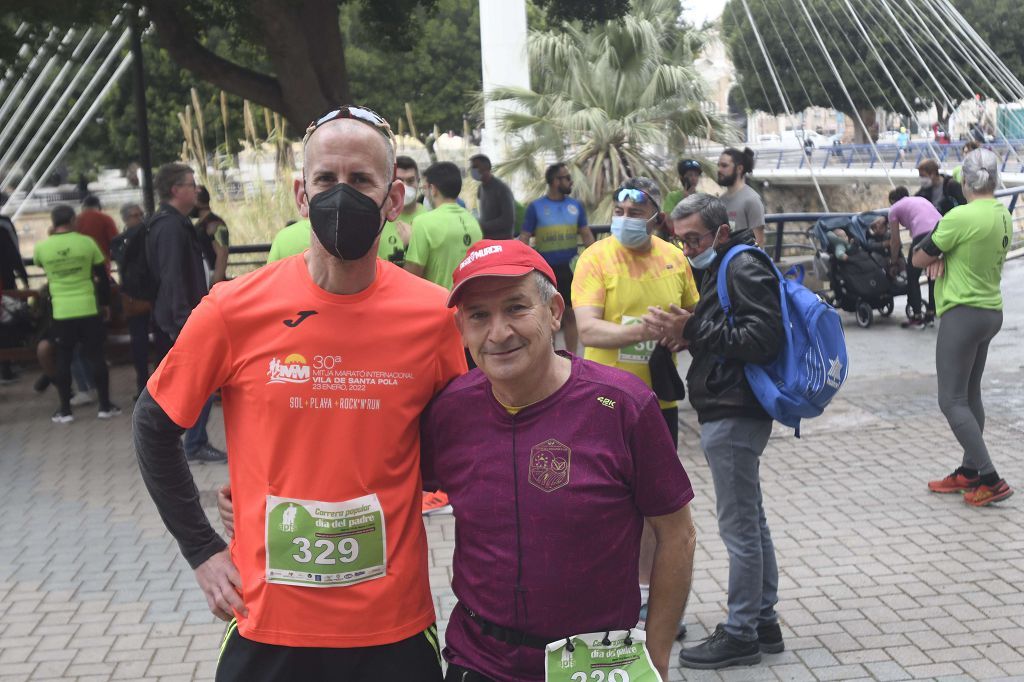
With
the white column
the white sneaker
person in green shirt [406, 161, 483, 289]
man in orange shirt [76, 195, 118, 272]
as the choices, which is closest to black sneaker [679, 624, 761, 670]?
person in green shirt [406, 161, 483, 289]

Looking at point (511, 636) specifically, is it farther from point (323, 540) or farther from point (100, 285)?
point (100, 285)

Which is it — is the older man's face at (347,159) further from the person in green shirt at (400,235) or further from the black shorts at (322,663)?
the person in green shirt at (400,235)

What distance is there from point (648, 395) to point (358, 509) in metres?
0.70

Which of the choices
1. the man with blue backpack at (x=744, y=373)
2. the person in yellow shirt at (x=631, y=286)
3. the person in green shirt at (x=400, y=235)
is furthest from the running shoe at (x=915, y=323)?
the man with blue backpack at (x=744, y=373)

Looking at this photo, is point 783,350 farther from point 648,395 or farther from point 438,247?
point 438,247

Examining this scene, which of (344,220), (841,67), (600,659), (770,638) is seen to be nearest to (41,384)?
(770,638)

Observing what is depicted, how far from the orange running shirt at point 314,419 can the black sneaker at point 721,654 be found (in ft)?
8.52

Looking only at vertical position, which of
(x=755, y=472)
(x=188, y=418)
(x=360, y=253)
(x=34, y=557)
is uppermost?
(x=360, y=253)

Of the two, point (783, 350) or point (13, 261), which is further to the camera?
point (13, 261)

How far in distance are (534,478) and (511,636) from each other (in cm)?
36

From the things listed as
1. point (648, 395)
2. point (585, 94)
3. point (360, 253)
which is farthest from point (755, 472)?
point (585, 94)

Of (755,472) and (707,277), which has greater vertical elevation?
(707,277)

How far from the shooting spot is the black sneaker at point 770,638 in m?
5.26

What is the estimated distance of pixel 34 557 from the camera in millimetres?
7070
